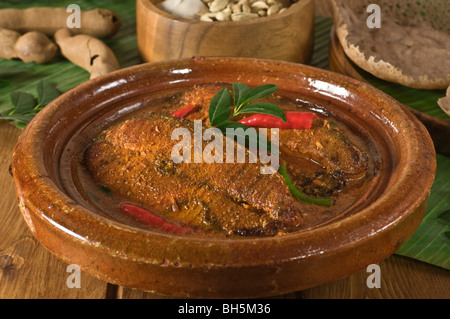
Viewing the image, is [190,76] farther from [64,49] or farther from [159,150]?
[64,49]

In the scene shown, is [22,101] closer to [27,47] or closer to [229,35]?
[27,47]

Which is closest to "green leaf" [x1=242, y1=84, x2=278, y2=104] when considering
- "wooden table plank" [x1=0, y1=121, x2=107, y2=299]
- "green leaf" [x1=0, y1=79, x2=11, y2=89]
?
"wooden table plank" [x1=0, y1=121, x2=107, y2=299]

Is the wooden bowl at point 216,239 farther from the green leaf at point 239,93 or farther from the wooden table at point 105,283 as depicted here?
the green leaf at point 239,93

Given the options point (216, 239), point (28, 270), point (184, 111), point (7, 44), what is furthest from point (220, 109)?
point (7, 44)

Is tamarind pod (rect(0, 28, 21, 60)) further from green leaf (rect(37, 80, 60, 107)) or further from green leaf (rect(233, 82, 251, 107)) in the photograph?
green leaf (rect(233, 82, 251, 107))

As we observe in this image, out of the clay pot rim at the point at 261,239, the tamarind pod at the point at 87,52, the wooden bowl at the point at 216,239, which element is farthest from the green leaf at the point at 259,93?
the tamarind pod at the point at 87,52

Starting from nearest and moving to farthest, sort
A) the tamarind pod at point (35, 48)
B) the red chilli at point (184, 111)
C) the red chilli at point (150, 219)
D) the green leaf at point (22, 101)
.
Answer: the red chilli at point (150, 219) < the red chilli at point (184, 111) < the green leaf at point (22, 101) < the tamarind pod at point (35, 48)

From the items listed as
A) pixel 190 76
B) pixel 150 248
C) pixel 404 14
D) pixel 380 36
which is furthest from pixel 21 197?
pixel 404 14
